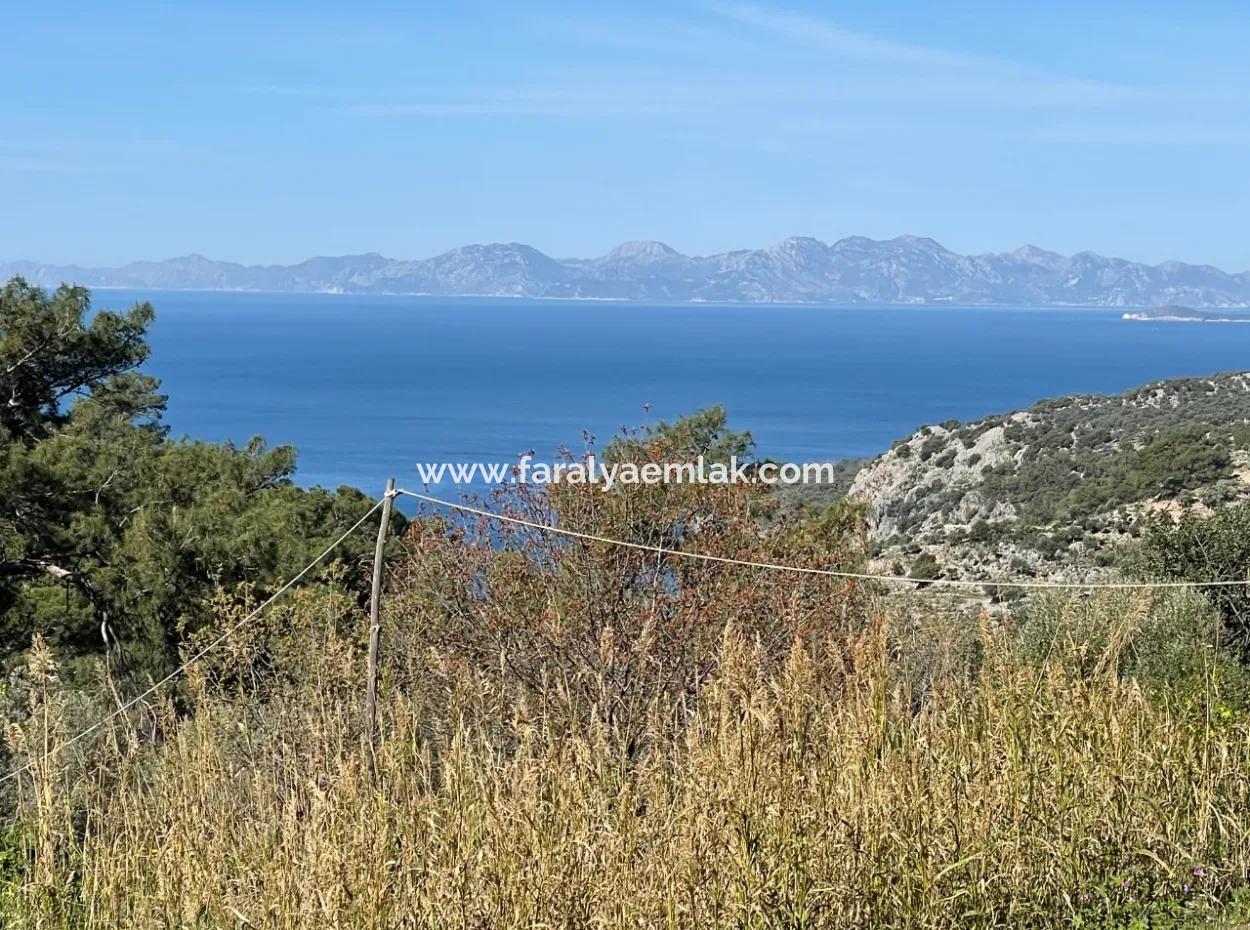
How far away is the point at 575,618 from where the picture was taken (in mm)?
7730

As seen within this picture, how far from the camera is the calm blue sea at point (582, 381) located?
67.6 m

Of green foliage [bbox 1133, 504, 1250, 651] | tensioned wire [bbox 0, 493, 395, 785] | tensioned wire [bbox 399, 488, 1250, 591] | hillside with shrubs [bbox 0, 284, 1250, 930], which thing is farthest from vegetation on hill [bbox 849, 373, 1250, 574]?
hillside with shrubs [bbox 0, 284, 1250, 930]

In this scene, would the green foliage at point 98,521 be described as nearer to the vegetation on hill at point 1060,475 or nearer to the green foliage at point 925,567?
the green foliage at point 925,567

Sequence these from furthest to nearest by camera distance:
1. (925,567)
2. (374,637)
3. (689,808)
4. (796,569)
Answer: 1. (925,567)
2. (796,569)
3. (374,637)
4. (689,808)

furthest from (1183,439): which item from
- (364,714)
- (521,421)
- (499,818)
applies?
(521,421)

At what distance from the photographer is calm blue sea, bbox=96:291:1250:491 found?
67625mm

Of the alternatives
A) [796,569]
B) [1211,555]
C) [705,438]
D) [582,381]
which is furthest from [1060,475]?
[582,381]

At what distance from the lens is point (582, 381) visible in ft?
323

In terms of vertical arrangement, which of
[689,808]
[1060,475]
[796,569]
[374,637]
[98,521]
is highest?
[689,808]

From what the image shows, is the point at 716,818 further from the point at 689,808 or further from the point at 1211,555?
the point at 1211,555

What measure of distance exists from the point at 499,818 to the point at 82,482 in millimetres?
11538

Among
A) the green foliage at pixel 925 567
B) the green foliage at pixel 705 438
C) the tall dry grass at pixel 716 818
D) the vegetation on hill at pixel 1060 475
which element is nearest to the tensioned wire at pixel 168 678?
the tall dry grass at pixel 716 818

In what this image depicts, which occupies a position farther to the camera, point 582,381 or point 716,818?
point 582,381

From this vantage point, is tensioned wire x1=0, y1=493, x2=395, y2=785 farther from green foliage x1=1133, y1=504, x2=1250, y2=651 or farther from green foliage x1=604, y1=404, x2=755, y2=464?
green foliage x1=1133, y1=504, x2=1250, y2=651
